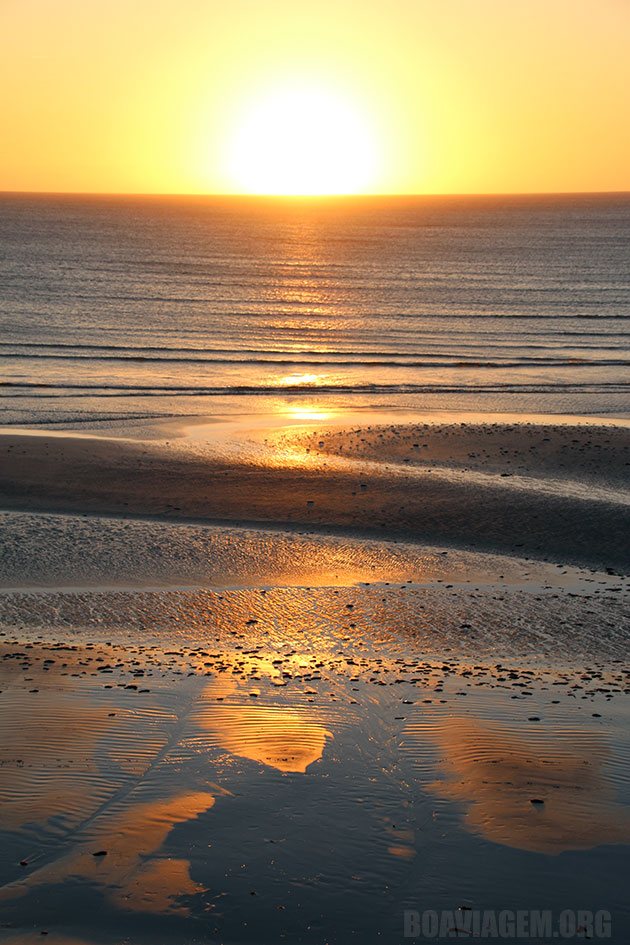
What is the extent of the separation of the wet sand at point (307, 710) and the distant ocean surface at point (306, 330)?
12553 millimetres

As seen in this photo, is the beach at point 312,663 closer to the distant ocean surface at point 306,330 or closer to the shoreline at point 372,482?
the shoreline at point 372,482

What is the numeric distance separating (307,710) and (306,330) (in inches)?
1724

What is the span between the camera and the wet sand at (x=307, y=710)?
287 inches

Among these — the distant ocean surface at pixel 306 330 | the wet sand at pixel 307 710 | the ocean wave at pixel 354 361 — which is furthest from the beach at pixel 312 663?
the ocean wave at pixel 354 361

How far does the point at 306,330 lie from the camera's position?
173 feet

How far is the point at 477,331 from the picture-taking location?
51500mm

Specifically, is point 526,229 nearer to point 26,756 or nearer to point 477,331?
point 477,331

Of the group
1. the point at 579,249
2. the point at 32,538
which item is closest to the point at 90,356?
the point at 32,538

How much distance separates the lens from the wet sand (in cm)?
728

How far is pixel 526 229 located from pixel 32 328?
12234cm

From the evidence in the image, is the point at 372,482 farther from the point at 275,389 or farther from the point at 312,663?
the point at 275,389

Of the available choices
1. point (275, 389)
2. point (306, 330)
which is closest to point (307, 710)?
point (275, 389)

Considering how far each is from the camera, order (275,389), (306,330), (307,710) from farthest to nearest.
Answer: (306,330), (275,389), (307,710)

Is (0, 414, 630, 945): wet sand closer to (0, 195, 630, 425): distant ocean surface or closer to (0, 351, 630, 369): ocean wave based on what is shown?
(0, 195, 630, 425): distant ocean surface
